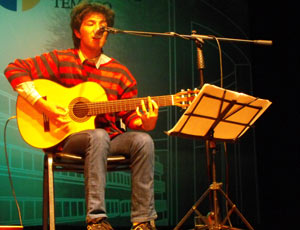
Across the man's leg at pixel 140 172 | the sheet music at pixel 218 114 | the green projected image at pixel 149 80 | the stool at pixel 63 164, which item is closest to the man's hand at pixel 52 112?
the stool at pixel 63 164

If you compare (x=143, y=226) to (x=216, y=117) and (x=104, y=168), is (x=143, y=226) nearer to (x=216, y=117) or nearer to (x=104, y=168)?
(x=104, y=168)

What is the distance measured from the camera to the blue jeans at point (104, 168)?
2174 millimetres

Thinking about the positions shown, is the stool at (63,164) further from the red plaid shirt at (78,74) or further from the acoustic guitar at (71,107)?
the red plaid shirt at (78,74)

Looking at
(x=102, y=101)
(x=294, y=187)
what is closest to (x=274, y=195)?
(x=294, y=187)

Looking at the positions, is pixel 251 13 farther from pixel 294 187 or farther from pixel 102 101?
pixel 102 101

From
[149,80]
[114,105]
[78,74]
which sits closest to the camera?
[114,105]

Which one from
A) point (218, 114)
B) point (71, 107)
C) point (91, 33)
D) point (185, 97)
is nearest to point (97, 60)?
point (91, 33)

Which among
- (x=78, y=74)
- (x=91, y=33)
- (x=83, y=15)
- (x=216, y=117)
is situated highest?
(x=83, y=15)

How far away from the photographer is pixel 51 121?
2.52 meters

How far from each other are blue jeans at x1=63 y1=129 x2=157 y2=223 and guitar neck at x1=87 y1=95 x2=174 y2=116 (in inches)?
8.3

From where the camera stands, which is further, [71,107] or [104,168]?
[71,107]

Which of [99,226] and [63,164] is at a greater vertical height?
[63,164]

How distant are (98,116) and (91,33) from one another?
774mm

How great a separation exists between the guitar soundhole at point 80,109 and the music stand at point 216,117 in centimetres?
64
